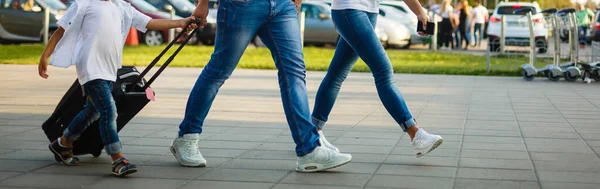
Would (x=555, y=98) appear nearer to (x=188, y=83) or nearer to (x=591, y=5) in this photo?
(x=188, y=83)

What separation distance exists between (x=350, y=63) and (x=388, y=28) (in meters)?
22.5

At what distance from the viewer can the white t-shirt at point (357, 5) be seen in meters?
6.42

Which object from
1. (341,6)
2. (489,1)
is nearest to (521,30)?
(341,6)

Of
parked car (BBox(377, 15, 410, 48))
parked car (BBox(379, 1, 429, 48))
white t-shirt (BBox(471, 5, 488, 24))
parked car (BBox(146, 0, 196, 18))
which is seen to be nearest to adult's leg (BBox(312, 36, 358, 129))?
parked car (BBox(146, 0, 196, 18))

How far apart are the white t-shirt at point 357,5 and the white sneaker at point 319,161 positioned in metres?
0.94

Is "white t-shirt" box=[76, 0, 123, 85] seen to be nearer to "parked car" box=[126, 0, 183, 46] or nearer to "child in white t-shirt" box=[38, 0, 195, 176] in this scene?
"child in white t-shirt" box=[38, 0, 195, 176]

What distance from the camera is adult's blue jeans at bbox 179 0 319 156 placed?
5922mm

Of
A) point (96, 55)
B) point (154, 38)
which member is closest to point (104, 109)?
point (96, 55)

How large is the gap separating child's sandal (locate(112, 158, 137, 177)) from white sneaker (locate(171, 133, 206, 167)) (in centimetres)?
47

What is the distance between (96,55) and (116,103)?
429mm

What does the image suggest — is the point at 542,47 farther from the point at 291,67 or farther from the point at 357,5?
the point at 291,67

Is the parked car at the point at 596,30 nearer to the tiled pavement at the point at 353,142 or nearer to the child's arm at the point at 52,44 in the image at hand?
the tiled pavement at the point at 353,142

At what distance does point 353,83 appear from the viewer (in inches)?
563

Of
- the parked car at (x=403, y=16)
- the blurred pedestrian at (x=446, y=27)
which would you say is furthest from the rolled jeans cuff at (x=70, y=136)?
the blurred pedestrian at (x=446, y=27)
